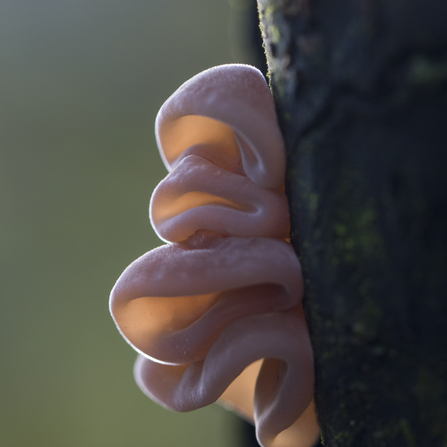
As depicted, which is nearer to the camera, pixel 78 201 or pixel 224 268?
pixel 224 268

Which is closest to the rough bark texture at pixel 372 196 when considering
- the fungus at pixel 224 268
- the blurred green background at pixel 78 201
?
the fungus at pixel 224 268

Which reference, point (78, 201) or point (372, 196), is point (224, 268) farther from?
point (78, 201)

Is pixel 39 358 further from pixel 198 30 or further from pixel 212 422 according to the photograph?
pixel 198 30

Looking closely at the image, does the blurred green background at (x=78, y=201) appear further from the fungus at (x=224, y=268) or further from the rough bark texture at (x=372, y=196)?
the rough bark texture at (x=372, y=196)

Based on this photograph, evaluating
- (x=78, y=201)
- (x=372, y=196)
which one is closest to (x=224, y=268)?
(x=372, y=196)

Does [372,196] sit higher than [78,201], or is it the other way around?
[372,196]

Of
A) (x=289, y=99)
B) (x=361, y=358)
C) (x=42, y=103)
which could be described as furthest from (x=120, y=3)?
(x=361, y=358)
